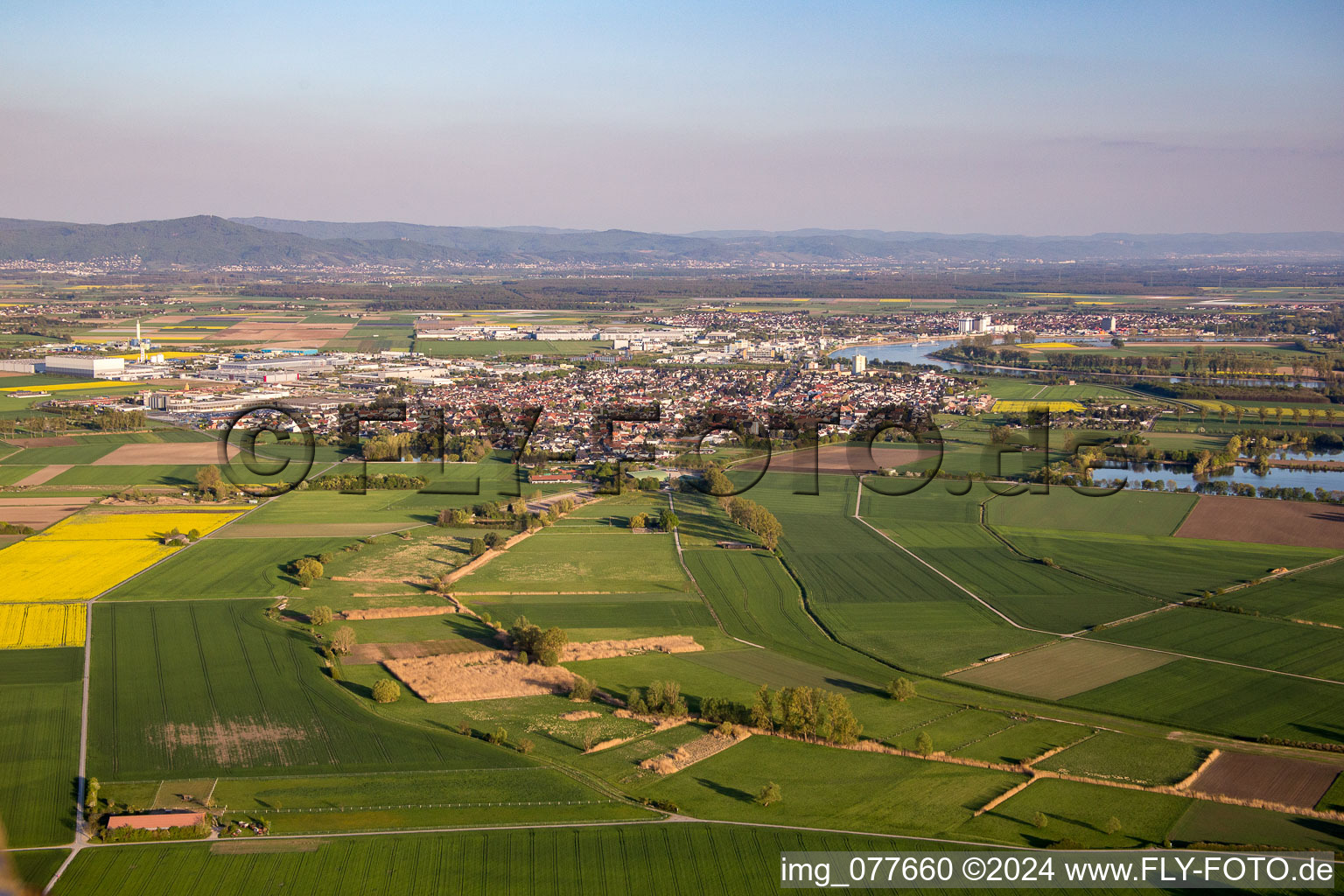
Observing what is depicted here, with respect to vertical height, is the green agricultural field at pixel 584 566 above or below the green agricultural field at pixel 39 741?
above

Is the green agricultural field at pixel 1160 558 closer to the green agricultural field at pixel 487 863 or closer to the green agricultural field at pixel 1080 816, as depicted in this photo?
the green agricultural field at pixel 1080 816

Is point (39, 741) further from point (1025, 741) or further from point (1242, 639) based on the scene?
point (1242, 639)

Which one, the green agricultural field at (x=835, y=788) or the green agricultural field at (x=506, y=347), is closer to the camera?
the green agricultural field at (x=835, y=788)

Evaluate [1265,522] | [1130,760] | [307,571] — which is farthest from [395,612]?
[1265,522]

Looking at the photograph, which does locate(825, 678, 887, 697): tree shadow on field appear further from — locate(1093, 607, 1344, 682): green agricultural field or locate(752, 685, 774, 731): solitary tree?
locate(1093, 607, 1344, 682): green agricultural field

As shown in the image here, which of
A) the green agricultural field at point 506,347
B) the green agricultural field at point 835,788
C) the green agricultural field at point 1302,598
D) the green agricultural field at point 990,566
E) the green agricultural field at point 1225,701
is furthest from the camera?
the green agricultural field at point 506,347

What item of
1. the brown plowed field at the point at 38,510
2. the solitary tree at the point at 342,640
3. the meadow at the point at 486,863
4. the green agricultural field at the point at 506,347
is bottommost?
the meadow at the point at 486,863

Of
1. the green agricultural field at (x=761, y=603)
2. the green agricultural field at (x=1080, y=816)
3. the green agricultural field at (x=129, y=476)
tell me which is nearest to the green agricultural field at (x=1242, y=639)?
the green agricultural field at (x=761, y=603)
